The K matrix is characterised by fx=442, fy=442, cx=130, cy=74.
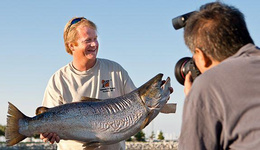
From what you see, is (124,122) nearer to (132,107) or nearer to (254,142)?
(132,107)

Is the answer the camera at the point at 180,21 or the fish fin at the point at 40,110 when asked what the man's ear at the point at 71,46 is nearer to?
the fish fin at the point at 40,110

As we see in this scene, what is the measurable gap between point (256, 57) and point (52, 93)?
4332 millimetres

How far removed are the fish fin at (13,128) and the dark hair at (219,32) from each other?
12.0 ft

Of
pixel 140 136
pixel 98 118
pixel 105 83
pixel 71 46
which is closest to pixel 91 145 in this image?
pixel 98 118

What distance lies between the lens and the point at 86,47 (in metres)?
6.56

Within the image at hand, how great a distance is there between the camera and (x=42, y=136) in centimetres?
611

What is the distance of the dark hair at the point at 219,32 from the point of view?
3055 millimetres

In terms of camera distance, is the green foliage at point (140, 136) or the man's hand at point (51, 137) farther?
the green foliage at point (140, 136)

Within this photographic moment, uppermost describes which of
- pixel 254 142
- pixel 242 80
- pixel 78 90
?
pixel 78 90

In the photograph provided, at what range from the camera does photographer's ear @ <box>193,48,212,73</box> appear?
316 centimetres

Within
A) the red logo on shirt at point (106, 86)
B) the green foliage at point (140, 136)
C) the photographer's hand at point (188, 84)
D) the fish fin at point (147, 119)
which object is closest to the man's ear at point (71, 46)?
the red logo on shirt at point (106, 86)

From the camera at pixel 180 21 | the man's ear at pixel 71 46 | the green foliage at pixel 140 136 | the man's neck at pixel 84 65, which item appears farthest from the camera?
the green foliage at pixel 140 136

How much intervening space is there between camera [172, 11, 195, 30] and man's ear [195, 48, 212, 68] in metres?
0.73

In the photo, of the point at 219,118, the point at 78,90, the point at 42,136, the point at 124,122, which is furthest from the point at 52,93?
the point at 219,118
